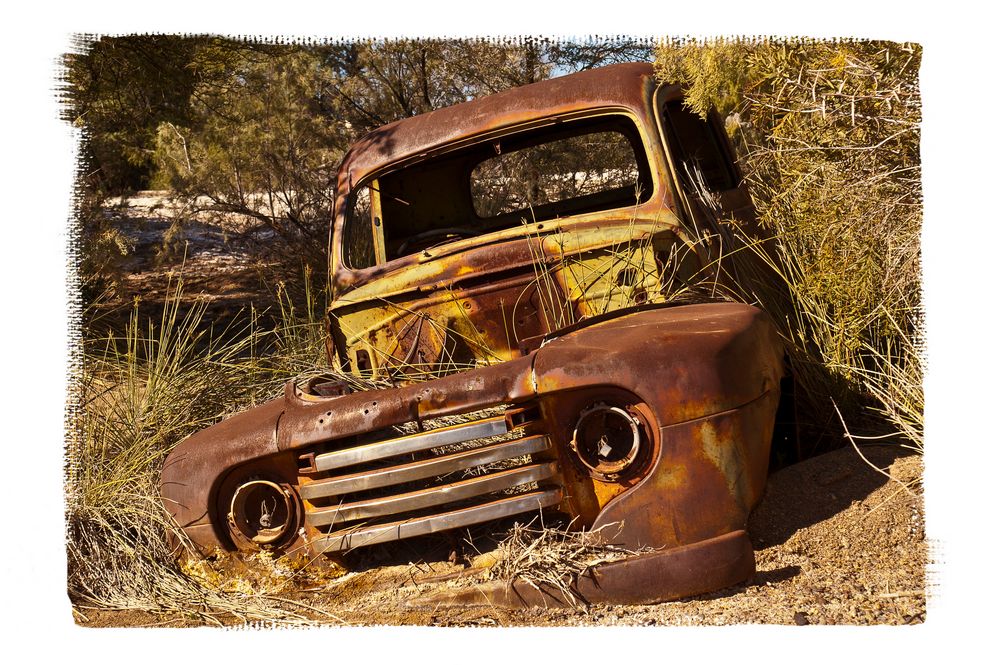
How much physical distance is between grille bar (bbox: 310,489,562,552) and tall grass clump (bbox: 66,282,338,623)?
0.33m

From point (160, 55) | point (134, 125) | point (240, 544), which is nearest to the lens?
point (240, 544)

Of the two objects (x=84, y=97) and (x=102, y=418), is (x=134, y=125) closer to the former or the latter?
(x=84, y=97)

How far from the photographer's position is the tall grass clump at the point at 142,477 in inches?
118

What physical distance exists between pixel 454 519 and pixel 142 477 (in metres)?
1.55

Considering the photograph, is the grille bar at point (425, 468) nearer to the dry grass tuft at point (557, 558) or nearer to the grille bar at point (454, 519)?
the grille bar at point (454, 519)

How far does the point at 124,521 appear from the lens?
10.9 ft

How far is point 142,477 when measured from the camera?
3.56 m

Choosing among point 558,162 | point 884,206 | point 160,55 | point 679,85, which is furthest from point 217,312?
point 884,206

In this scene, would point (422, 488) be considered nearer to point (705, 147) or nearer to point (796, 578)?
point (796, 578)

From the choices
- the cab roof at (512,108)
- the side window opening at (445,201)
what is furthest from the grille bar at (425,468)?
the cab roof at (512,108)

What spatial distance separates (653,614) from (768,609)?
1.13 ft

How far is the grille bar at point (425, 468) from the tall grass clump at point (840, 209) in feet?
4.74

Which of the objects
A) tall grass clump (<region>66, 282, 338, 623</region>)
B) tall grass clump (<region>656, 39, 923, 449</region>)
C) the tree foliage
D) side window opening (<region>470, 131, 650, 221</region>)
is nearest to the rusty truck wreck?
tall grass clump (<region>66, 282, 338, 623</region>)

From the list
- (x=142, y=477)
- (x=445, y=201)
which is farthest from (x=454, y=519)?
(x=445, y=201)
